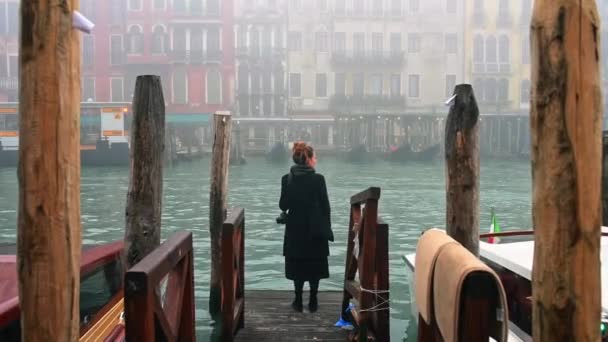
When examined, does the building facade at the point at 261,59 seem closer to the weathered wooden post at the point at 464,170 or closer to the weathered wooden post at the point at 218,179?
the weathered wooden post at the point at 218,179

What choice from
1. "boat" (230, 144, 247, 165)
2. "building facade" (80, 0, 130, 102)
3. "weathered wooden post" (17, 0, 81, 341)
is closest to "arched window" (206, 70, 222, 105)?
"building facade" (80, 0, 130, 102)

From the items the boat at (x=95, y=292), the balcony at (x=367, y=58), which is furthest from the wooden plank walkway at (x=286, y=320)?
the balcony at (x=367, y=58)

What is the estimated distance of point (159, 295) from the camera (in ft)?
8.07

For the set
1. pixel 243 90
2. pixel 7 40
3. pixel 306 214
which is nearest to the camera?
pixel 306 214

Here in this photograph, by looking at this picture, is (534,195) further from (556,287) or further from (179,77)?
(179,77)

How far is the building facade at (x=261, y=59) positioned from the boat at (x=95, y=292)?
Answer: 3371cm

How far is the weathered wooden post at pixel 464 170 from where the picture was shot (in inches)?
145

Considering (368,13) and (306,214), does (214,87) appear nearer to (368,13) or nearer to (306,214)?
(368,13)

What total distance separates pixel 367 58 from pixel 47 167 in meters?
38.3

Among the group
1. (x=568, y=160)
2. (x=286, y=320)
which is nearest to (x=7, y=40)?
(x=286, y=320)

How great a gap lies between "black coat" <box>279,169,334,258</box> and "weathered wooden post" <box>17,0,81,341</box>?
8.12ft

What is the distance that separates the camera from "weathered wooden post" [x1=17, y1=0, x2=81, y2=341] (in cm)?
220

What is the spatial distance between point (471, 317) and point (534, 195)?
0.50m

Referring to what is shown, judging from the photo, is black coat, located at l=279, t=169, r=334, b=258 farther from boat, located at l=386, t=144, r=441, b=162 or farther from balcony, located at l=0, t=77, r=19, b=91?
balcony, located at l=0, t=77, r=19, b=91
